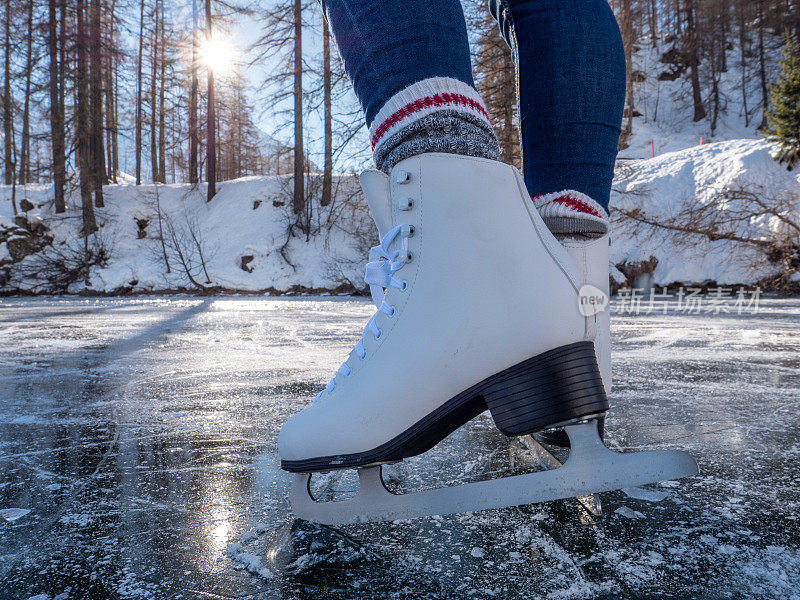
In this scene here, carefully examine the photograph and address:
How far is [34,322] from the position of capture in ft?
11.7

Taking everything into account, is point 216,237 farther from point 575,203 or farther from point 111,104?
point 575,203

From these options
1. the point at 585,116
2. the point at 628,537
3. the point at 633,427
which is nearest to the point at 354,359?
the point at 628,537

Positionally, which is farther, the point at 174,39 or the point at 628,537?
the point at 174,39

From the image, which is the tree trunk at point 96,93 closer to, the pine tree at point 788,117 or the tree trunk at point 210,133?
the tree trunk at point 210,133

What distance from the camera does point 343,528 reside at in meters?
0.57

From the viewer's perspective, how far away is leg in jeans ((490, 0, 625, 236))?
0.73 metres

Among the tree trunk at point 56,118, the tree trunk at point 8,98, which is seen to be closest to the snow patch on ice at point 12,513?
the tree trunk at point 56,118

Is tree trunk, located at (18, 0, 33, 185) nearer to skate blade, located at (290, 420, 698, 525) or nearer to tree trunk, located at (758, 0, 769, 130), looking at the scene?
skate blade, located at (290, 420, 698, 525)

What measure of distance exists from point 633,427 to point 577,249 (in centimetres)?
44

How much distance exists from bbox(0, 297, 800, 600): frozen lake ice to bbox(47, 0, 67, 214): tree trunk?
11.7 meters

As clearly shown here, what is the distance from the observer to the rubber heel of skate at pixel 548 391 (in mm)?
543

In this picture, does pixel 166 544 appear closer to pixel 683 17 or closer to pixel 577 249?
pixel 577 249

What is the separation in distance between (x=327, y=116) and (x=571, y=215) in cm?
1025
